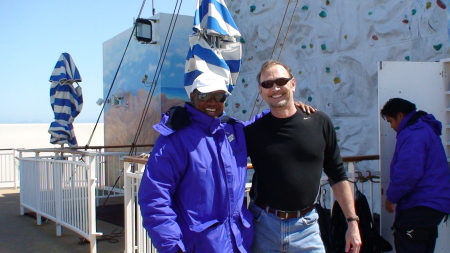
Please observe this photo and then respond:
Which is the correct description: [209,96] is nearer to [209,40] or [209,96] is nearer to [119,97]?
[209,40]

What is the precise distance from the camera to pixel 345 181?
8.53ft

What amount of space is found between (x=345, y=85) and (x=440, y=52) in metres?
1.29

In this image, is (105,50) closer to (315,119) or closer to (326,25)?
(326,25)

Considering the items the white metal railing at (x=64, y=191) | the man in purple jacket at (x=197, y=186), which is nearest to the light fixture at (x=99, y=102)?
the white metal railing at (x=64, y=191)

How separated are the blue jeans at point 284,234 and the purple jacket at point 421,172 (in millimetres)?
1056

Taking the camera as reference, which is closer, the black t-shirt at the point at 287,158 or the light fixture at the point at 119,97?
the black t-shirt at the point at 287,158

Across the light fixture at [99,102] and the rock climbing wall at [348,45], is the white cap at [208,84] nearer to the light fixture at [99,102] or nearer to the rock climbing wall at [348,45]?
the rock climbing wall at [348,45]

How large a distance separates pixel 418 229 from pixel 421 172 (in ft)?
1.34

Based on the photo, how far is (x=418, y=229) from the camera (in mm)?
3152

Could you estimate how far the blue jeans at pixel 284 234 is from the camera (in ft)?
7.71

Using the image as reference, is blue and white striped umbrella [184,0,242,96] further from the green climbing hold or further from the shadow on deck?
the shadow on deck

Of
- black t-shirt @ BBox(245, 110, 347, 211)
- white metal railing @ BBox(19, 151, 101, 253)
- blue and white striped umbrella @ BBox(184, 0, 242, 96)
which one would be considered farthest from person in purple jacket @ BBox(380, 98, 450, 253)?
white metal railing @ BBox(19, 151, 101, 253)

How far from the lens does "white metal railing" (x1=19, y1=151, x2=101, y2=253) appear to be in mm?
5086

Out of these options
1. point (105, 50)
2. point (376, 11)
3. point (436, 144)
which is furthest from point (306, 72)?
point (105, 50)
